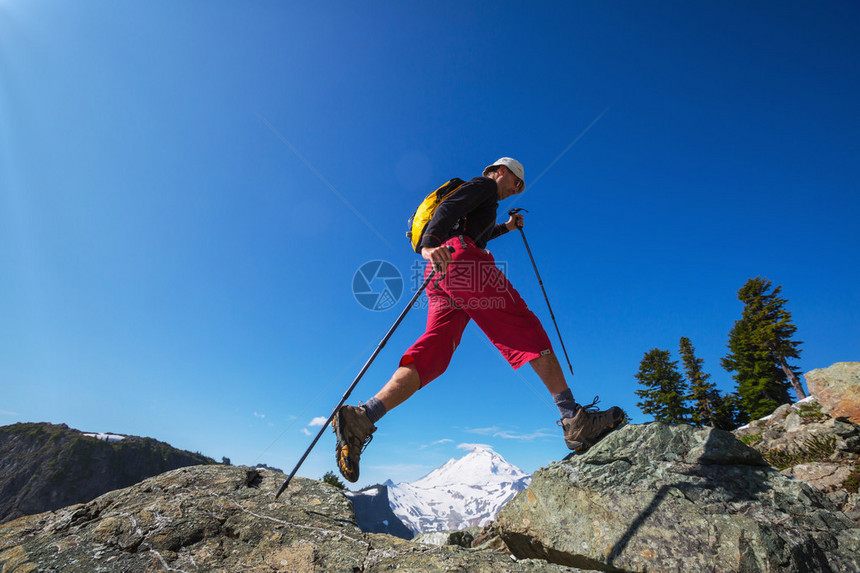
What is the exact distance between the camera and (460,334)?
3990 mm

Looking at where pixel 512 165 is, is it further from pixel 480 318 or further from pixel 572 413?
pixel 572 413

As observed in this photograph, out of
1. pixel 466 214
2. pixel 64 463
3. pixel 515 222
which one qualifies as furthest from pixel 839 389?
pixel 64 463

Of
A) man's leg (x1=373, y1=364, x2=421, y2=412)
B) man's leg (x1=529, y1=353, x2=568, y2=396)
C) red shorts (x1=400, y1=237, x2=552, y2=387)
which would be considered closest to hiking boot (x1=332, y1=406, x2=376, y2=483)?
man's leg (x1=373, y1=364, x2=421, y2=412)

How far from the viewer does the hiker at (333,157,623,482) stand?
10.7 feet

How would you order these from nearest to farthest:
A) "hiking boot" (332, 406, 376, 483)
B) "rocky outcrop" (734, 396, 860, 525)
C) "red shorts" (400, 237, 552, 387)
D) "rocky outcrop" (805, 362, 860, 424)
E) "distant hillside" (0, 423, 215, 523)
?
"hiking boot" (332, 406, 376, 483), "red shorts" (400, 237, 552, 387), "rocky outcrop" (734, 396, 860, 525), "rocky outcrop" (805, 362, 860, 424), "distant hillside" (0, 423, 215, 523)

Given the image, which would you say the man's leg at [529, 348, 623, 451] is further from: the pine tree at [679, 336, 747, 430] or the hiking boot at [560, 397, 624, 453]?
the pine tree at [679, 336, 747, 430]

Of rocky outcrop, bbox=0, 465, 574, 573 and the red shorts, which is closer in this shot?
rocky outcrop, bbox=0, 465, 574, 573

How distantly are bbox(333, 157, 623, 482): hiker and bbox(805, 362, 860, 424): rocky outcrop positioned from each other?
12012 mm

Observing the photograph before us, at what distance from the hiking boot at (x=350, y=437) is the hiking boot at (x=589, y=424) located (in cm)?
197

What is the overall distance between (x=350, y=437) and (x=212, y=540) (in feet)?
3.72

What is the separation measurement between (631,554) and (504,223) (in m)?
4.05

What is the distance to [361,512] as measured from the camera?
18075 cm

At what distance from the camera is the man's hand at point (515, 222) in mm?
5202

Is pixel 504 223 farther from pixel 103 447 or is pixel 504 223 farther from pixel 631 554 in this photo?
pixel 103 447
